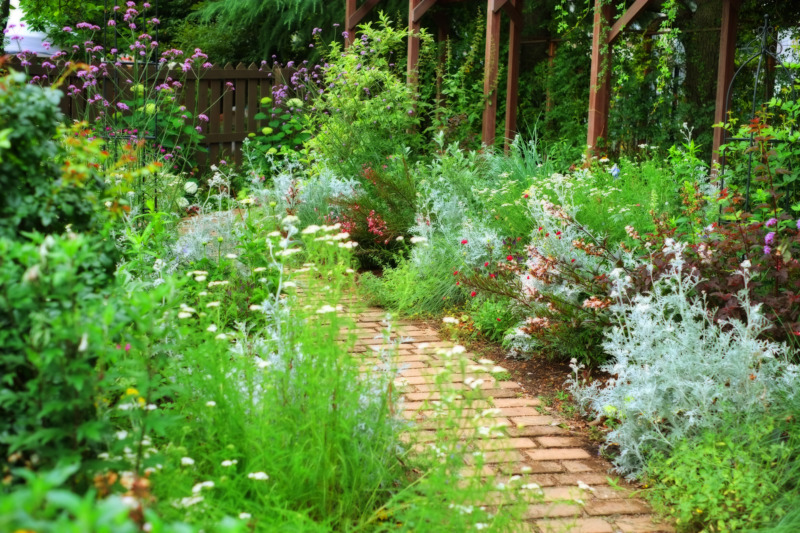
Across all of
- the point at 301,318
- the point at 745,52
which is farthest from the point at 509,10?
the point at 301,318

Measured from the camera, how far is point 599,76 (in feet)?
23.7

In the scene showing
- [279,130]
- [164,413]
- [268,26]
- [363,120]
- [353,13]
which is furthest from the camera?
[268,26]

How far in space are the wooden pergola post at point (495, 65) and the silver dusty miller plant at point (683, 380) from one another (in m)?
5.24

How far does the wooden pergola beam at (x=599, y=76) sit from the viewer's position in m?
7.14

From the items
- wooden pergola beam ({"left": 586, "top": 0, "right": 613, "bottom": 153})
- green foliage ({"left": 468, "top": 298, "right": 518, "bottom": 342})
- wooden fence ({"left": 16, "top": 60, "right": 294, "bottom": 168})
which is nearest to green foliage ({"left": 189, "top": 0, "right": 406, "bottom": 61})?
wooden fence ({"left": 16, "top": 60, "right": 294, "bottom": 168})

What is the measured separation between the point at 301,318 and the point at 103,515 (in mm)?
1638

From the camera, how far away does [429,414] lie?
3615 millimetres

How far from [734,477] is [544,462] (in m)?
0.74

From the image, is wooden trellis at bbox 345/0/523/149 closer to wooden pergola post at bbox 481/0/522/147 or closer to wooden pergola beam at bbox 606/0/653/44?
wooden pergola post at bbox 481/0/522/147

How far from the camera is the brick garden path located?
8.71 feet

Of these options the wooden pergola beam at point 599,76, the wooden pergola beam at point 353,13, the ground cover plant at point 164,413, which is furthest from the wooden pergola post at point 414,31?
the ground cover plant at point 164,413

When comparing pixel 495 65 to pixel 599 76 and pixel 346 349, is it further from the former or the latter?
pixel 346 349

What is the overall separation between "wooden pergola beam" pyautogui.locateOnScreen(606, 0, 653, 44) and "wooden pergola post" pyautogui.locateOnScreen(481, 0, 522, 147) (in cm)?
142

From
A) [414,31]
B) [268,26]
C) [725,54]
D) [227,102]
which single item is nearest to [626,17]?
[725,54]
